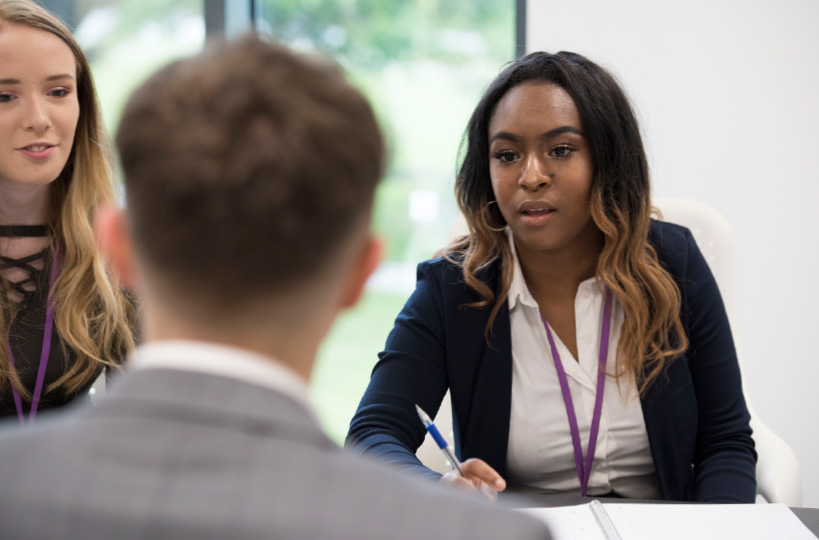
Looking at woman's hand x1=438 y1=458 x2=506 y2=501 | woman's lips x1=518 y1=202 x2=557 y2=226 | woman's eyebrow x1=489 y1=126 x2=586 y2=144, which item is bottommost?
woman's hand x1=438 y1=458 x2=506 y2=501

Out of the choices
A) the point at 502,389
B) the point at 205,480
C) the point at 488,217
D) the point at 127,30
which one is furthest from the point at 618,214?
the point at 127,30

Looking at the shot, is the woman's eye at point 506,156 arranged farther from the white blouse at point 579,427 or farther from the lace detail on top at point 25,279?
the lace detail on top at point 25,279

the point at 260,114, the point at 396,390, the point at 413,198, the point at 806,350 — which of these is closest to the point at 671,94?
the point at 806,350

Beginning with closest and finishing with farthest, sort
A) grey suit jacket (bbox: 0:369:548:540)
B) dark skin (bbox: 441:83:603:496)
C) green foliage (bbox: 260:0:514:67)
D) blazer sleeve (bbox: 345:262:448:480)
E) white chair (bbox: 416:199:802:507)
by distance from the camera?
grey suit jacket (bbox: 0:369:548:540)
blazer sleeve (bbox: 345:262:448:480)
dark skin (bbox: 441:83:603:496)
white chair (bbox: 416:199:802:507)
green foliage (bbox: 260:0:514:67)

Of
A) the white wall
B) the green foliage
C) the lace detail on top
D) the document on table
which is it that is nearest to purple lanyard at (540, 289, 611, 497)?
the document on table

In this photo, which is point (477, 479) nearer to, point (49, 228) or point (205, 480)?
point (205, 480)

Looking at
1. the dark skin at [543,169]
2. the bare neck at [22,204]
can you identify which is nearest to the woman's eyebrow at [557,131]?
the dark skin at [543,169]

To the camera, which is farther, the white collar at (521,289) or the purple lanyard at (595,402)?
the white collar at (521,289)

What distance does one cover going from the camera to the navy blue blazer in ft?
5.32

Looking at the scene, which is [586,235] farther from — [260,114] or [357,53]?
[357,53]

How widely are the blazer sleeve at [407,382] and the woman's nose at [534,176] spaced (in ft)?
0.93

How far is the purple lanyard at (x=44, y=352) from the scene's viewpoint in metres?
1.70

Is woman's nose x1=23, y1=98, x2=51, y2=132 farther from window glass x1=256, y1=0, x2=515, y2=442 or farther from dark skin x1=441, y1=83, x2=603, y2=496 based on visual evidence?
window glass x1=256, y1=0, x2=515, y2=442

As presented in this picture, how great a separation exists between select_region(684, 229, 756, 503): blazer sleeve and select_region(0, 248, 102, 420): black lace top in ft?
4.15
